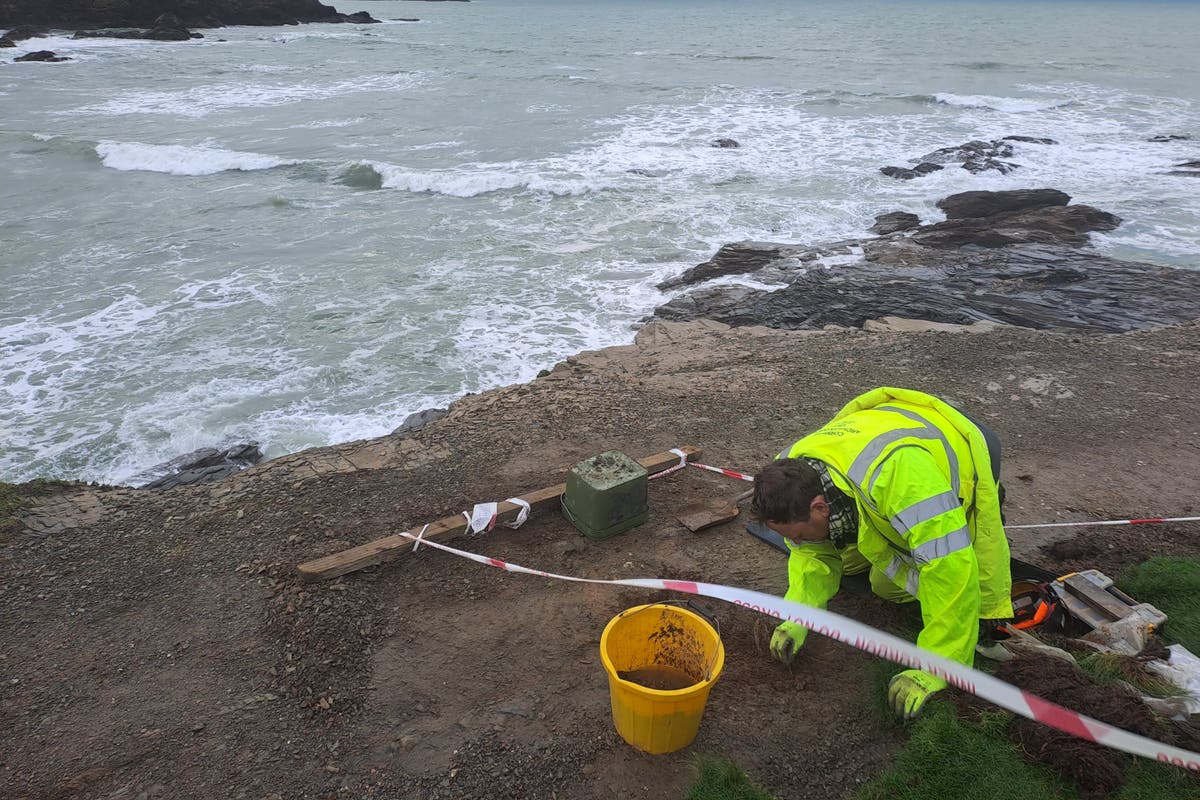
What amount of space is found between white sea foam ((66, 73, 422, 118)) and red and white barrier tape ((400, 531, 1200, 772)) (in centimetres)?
2690

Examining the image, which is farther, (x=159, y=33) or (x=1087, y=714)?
(x=159, y=33)

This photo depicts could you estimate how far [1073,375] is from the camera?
6.64 meters

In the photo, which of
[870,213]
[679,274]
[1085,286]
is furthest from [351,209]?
[1085,286]

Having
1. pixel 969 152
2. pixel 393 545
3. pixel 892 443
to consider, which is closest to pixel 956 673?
pixel 892 443

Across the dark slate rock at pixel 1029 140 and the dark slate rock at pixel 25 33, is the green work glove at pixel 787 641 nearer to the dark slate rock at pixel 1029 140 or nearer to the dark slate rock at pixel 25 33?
the dark slate rock at pixel 1029 140

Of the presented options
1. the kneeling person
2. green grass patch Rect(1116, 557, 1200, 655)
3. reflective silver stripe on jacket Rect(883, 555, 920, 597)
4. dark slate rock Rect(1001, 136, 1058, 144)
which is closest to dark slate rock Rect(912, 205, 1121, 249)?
dark slate rock Rect(1001, 136, 1058, 144)

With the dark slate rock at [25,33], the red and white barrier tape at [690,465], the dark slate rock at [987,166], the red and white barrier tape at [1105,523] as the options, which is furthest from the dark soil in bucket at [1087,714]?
the dark slate rock at [25,33]

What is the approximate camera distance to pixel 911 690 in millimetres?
2969

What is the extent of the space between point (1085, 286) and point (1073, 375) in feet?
12.6

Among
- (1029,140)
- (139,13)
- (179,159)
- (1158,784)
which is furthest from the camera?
(139,13)

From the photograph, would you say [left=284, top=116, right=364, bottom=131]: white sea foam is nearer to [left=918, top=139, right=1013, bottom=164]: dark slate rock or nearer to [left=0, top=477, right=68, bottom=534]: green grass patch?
[left=918, top=139, right=1013, bottom=164]: dark slate rock

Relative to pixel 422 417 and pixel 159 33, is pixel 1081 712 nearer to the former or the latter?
pixel 422 417

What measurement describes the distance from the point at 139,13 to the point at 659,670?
6252cm

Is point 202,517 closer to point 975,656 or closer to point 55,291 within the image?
point 975,656
